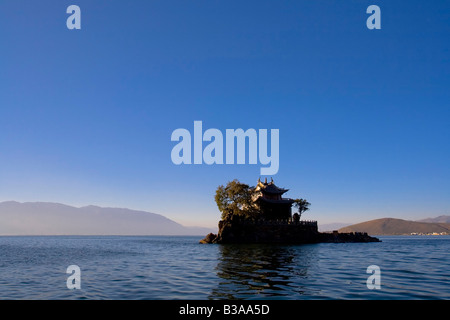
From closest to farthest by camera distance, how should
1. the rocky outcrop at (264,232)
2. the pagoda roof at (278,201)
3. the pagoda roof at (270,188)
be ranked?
1. the rocky outcrop at (264,232)
2. the pagoda roof at (278,201)
3. the pagoda roof at (270,188)

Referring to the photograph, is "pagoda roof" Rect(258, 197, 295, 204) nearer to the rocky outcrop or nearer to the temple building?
the temple building

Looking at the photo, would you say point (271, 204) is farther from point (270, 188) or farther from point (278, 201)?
point (270, 188)

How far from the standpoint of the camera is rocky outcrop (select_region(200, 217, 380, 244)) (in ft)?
242

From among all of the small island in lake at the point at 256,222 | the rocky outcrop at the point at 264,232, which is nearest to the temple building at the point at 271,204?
the small island in lake at the point at 256,222

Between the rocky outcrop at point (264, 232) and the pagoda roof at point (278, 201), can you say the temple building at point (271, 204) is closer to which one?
the pagoda roof at point (278, 201)

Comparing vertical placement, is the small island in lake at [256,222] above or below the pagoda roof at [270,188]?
below

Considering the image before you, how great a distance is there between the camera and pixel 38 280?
20.3m

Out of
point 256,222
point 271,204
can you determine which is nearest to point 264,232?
point 256,222

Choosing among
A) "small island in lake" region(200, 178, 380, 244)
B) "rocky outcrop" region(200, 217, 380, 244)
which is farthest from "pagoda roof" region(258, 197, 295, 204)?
"rocky outcrop" region(200, 217, 380, 244)

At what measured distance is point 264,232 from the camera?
245ft

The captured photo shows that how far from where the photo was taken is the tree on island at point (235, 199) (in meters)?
75.4
